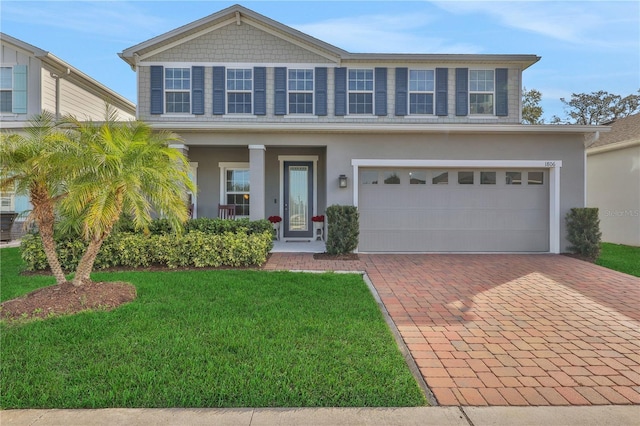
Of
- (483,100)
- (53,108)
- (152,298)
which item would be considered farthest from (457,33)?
(53,108)

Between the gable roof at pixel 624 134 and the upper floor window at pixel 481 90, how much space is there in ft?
15.2

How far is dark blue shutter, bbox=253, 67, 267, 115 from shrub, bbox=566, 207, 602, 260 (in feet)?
29.3

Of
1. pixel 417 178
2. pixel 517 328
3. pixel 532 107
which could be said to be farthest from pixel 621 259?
pixel 532 107

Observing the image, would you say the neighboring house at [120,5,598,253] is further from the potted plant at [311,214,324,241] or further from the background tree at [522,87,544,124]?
the background tree at [522,87,544,124]

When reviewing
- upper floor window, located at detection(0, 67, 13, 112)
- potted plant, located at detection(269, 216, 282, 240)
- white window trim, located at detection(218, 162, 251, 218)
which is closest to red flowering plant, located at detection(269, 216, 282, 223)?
potted plant, located at detection(269, 216, 282, 240)

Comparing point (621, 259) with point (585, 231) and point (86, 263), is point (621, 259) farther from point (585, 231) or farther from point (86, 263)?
point (86, 263)

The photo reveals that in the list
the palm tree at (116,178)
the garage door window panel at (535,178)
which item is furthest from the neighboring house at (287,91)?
the palm tree at (116,178)

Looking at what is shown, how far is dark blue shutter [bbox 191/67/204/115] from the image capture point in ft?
36.5

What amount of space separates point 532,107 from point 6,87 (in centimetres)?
3014

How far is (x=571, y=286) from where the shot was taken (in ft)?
20.1

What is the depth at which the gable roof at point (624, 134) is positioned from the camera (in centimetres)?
1163

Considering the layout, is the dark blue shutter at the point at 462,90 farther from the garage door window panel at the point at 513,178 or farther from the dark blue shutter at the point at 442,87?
the garage door window panel at the point at 513,178

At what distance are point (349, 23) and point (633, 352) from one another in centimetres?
1110

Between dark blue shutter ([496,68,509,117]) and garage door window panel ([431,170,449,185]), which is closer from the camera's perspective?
garage door window panel ([431,170,449,185])
